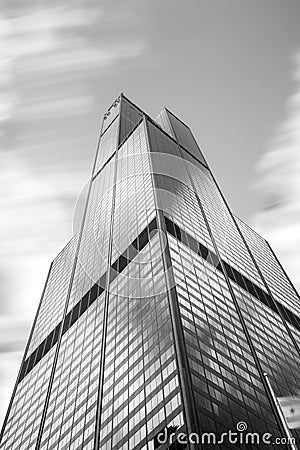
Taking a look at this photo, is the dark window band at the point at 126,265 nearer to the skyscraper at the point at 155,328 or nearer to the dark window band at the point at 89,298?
the dark window band at the point at 89,298

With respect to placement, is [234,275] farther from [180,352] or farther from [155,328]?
[180,352]

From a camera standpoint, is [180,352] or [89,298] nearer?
[180,352]

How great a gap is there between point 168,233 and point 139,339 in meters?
24.1

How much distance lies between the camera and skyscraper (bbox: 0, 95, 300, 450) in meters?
54.3

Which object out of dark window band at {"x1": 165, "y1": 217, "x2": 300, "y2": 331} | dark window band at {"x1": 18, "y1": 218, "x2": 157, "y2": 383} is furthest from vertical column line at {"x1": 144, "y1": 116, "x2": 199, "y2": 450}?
dark window band at {"x1": 18, "y1": 218, "x2": 157, "y2": 383}

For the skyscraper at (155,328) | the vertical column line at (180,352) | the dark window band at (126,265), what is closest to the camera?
the vertical column line at (180,352)

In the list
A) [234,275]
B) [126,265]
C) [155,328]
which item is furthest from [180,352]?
[234,275]

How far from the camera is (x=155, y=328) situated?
64.0 metres

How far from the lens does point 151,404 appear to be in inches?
2110

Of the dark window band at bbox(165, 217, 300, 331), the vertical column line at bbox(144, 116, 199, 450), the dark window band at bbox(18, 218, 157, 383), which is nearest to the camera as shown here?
the vertical column line at bbox(144, 116, 199, 450)

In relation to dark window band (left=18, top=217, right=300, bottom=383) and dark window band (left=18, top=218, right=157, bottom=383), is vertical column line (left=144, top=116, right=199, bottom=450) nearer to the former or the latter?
dark window band (left=18, top=217, right=300, bottom=383)

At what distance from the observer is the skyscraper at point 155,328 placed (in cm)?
5434

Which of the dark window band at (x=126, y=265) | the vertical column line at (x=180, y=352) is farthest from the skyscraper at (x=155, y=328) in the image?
the dark window band at (x=126, y=265)

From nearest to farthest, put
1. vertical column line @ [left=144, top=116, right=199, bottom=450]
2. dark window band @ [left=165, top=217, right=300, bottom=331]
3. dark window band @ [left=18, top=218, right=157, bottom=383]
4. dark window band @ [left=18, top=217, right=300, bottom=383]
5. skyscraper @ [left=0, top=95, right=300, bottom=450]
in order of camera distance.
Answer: vertical column line @ [left=144, top=116, right=199, bottom=450], skyscraper @ [left=0, top=95, right=300, bottom=450], dark window band @ [left=165, top=217, right=300, bottom=331], dark window band @ [left=18, top=217, right=300, bottom=383], dark window band @ [left=18, top=218, right=157, bottom=383]
